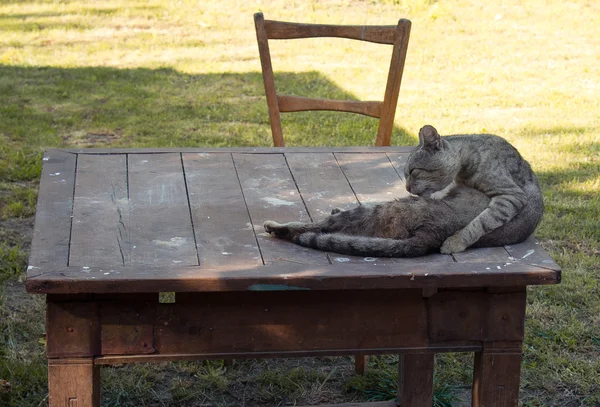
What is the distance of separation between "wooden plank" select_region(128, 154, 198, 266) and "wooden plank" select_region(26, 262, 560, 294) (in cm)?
11

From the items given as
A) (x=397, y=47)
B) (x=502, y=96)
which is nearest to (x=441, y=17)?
(x=502, y=96)

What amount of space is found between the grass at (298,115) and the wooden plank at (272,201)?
1.00m

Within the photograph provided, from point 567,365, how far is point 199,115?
399 cm

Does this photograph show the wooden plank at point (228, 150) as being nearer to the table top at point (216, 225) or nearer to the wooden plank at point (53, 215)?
the table top at point (216, 225)

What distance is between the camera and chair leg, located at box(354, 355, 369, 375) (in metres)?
3.60

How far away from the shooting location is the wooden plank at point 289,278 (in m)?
2.10

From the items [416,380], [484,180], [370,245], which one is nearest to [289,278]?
[370,245]

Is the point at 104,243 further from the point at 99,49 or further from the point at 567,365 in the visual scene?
the point at 99,49

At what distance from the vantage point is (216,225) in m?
2.55

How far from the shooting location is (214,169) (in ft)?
10.2

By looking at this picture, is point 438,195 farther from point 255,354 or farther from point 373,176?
point 255,354

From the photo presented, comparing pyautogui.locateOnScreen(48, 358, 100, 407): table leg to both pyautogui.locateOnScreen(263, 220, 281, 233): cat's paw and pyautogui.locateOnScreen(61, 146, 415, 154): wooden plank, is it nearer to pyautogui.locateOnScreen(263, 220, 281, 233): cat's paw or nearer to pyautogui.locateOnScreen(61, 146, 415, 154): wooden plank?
pyautogui.locateOnScreen(263, 220, 281, 233): cat's paw

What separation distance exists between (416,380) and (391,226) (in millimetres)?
921

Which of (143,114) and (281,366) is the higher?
(143,114)
